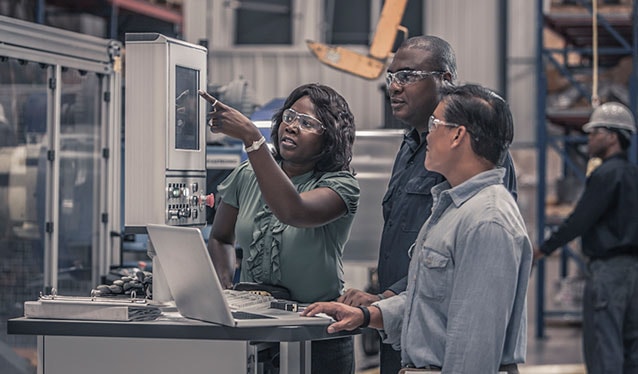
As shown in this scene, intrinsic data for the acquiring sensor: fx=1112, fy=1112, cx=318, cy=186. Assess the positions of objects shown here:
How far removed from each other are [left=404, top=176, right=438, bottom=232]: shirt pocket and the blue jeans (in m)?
3.85

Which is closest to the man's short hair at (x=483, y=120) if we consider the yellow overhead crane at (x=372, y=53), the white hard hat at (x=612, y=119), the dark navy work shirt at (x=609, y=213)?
the dark navy work shirt at (x=609, y=213)

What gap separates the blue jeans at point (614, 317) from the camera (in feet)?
24.0

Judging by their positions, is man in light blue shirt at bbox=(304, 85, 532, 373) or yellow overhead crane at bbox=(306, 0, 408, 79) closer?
man in light blue shirt at bbox=(304, 85, 532, 373)

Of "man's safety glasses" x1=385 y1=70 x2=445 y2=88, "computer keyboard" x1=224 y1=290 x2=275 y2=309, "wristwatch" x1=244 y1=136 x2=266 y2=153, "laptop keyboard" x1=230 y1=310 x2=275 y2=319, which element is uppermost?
"man's safety glasses" x1=385 y1=70 x2=445 y2=88

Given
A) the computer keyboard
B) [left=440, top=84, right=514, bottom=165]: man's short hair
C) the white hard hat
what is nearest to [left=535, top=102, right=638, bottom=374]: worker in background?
the white hard hat

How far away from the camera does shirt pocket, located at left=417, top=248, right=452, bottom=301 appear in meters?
3.06

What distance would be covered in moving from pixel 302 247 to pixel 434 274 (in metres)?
0.88

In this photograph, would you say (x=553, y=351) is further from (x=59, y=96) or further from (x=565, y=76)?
(x=59, y=96)

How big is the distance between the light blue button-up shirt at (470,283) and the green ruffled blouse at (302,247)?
698 millimetres

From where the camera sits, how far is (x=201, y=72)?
3.90m

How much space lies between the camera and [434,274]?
309cm

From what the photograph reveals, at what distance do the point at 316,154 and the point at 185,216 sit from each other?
0.51 meters

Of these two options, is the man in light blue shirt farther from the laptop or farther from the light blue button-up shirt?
the laptop

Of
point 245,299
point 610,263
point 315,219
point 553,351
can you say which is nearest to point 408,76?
point 315,219
